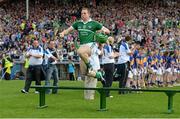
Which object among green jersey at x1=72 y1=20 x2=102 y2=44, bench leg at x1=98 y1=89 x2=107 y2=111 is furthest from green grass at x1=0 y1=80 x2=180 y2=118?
green jersey at x1=72 y1=20 x2=102 y2=44

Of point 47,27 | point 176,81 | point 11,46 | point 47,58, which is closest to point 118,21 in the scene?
point 47,27

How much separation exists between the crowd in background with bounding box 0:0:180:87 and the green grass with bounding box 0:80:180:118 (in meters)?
16.5

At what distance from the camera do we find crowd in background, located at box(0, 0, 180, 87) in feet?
125

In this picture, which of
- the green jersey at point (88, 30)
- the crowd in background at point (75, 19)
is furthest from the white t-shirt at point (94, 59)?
the crowd in background at point (75, 19)

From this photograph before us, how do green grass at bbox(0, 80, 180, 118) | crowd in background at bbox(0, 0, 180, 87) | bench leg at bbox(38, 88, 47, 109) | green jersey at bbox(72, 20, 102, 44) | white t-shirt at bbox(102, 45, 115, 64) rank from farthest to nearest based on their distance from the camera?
crowd in background at bbox(0, 0, 180, 87)
white t-shirt at bbox(102, 45, 115, 64)
green jersey at bbox(72, 20, 102, 44)
bench leg at bbox(38, 88, 47, 109)
green grass at bbox(0, 80, 180, 118)

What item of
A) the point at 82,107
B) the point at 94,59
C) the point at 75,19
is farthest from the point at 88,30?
the point at 75,19

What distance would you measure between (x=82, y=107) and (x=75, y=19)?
31.7m

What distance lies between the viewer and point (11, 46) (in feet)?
134

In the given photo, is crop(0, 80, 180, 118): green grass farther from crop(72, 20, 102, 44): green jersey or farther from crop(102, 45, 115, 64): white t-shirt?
crop(72, 20, 102, 44): green jersey

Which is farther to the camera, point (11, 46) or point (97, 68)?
point (11, 46)

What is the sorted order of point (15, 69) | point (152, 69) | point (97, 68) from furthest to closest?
1. point (15, 69)
2. point (152, 69)
3. point (97, 68)

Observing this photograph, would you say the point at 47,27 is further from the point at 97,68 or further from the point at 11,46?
the point at 97,68

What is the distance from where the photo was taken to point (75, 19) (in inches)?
1834

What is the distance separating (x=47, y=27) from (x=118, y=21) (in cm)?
558
